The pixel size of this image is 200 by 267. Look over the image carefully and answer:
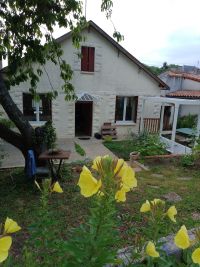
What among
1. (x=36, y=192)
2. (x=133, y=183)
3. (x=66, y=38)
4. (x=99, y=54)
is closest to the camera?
(x=133, y=183)

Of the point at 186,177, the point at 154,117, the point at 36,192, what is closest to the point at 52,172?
the point at 36,192

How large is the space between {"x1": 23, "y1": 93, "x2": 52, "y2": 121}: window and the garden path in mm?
1520

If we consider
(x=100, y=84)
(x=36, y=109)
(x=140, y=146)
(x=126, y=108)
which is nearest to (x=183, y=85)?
(x=126, y=108)

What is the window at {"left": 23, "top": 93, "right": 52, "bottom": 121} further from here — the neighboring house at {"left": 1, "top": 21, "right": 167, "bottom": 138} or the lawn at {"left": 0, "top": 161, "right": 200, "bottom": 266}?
the lawn at {"left": 0, "top": 161, "right": 200, "bottom": 266}

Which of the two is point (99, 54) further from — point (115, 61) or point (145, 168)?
point (145, 168)

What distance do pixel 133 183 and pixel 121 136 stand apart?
12930 millimetres

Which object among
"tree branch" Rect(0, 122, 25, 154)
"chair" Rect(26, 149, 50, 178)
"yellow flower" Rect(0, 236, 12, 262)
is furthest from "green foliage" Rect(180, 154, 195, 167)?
"yellow flower" Rect(0, 236, 12, 262)

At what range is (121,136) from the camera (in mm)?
14125

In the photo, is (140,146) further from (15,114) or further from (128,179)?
(128,179)

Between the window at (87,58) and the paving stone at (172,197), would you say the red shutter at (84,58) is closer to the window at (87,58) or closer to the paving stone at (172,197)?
the window at (87,58)

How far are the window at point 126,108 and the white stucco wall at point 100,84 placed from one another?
0.30m

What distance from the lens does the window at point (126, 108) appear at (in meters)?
14.2

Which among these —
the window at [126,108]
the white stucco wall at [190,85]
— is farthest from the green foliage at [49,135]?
the white stucco wall at [190,85]

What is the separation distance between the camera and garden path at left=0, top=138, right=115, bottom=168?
9.38 metres
